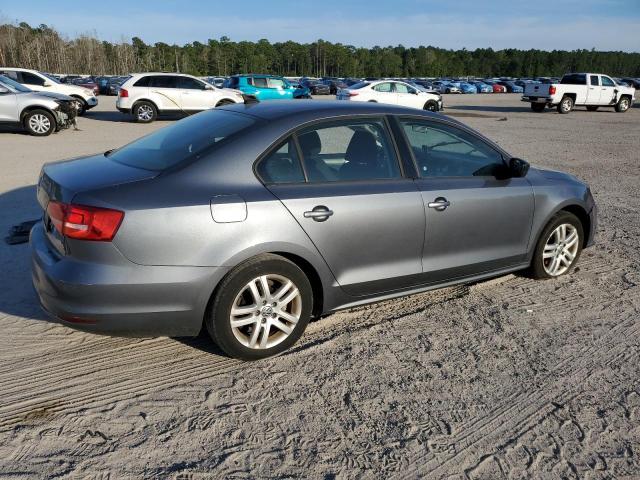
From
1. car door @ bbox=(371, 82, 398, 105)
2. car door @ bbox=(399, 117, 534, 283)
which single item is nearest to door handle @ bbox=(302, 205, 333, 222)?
car door @ bbox=(399, 117, 534, 283)

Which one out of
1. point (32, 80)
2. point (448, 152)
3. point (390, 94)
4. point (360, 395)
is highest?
point (32, 80)

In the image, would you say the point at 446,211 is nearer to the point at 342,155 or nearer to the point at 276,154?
the point at 342,155

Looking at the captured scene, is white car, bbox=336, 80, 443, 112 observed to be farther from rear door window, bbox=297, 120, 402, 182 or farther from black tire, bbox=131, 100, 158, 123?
rear door window, bbox=297, 120, 402, 182

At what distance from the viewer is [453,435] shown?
285cm

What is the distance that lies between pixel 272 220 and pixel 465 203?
1.61 metres

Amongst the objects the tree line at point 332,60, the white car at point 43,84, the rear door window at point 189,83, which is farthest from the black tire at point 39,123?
the tree line at point 332,60

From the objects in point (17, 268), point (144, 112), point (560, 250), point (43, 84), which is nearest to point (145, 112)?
point (144, 112)

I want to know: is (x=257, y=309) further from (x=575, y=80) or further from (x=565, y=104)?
(x=575, y=80)

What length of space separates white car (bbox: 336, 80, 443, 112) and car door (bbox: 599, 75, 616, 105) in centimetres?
936

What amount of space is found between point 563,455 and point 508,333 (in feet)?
4.36

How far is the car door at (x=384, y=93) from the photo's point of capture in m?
22.7

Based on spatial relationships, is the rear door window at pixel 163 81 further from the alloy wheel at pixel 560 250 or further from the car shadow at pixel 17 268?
the alloy wheel at pixel 560 250

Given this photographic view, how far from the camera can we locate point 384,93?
75.4ft

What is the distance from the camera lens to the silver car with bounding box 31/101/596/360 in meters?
3.07
